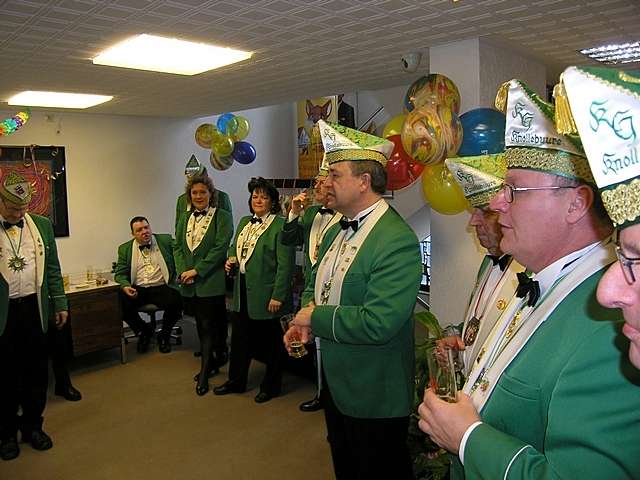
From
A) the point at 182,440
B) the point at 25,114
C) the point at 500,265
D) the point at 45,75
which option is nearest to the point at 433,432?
the point at 500,265

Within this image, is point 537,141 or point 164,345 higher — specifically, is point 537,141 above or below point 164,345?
above

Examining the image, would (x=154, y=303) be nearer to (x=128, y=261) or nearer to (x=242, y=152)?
(x=128, y=261)

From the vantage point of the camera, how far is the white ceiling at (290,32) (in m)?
2.26

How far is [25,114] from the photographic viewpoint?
3.90 m

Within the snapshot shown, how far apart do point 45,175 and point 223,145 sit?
5.92 feet

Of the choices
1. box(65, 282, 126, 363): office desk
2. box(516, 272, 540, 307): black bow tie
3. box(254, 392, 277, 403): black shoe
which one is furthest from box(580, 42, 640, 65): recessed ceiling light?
box(65, 282, 126, 363): office desk

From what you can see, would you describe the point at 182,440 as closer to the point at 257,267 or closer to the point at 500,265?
the point at 257,267

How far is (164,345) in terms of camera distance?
207 inches

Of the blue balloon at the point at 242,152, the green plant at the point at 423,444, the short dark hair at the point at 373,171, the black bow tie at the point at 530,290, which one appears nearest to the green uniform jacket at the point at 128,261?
the blue balloon at the point at 242,152

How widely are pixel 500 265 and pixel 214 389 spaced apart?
2975 mm

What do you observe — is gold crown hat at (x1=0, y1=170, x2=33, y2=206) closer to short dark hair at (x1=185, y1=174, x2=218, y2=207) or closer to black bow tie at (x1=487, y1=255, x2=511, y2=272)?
short dark hair at (x1=185, y1=174, x2=218, y2=207)

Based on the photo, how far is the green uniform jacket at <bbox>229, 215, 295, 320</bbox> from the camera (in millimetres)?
3883

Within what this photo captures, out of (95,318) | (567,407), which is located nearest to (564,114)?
(567,407)

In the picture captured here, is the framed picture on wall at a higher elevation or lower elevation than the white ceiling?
lower
